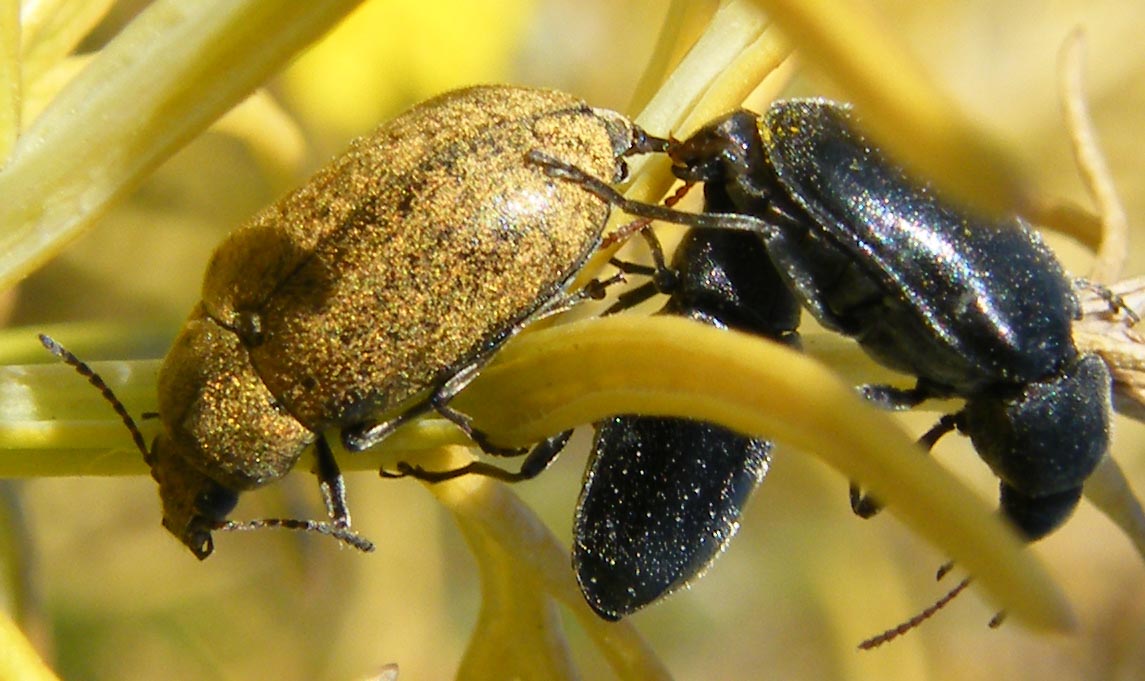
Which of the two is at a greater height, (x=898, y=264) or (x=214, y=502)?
(x=898, y=264)

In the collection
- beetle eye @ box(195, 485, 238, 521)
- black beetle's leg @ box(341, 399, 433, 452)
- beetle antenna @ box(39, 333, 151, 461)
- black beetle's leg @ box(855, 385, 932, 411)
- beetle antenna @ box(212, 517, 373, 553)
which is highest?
beetle antenna @ box(39, 333, 151, 461)

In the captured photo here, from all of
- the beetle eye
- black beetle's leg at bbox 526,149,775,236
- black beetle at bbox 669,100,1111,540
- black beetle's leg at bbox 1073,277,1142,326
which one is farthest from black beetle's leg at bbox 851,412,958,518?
the beetle eye

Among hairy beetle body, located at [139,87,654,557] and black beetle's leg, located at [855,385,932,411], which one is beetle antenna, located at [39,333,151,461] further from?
black beetle's leg, located at [855,385,932,411]

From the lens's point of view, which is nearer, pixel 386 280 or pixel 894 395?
pixel 386 280

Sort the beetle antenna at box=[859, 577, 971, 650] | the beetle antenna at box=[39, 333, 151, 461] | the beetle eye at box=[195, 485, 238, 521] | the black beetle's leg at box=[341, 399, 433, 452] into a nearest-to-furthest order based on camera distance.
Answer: the beetle antenna at box=[39, 333, 151, 461], the black beetle's leg at box=[341, 399, 433, 452], the beetle eye at box=[195, 485, 238, 521], the beetle antenna at box=[859, 577, 971, 650]

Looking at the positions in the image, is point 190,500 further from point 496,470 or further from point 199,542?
point 496,470

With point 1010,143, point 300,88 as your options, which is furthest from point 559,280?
point 300,88

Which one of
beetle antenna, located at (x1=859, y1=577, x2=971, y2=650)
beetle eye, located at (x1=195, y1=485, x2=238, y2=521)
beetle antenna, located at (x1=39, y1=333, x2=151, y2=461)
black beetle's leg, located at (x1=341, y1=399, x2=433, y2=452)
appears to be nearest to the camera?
beetle antenna, located at (x1=39, y1=333, x2=151, y2=461)

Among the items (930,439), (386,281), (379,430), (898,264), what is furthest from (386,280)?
(930,439)
